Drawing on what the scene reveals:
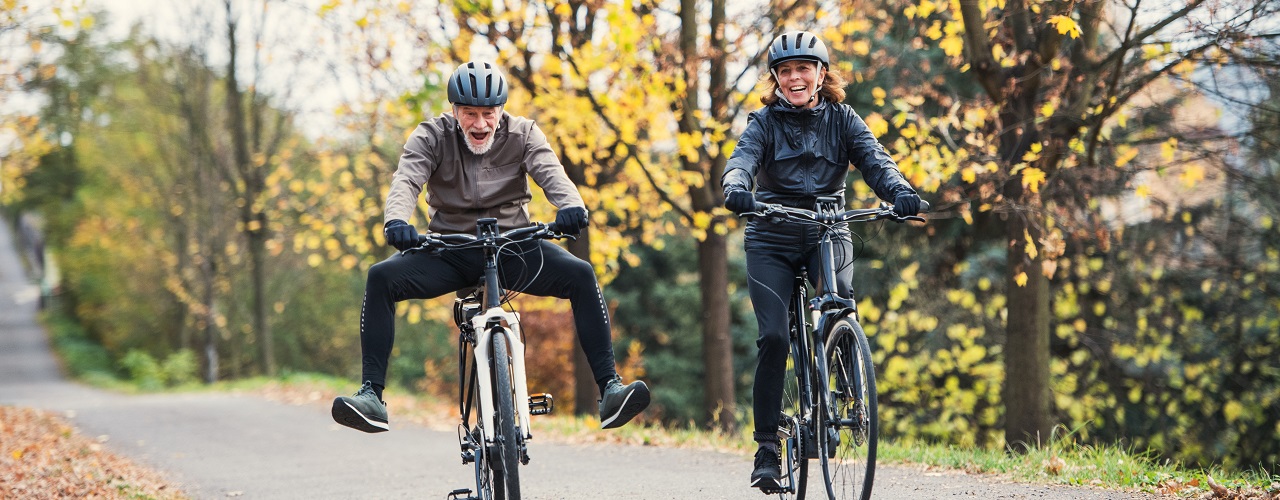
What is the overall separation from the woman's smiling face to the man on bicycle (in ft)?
3.23

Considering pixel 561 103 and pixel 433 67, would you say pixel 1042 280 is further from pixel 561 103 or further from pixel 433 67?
pixel 433 67

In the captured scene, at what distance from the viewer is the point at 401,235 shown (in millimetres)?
3982

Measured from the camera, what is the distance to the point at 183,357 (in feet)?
96.4

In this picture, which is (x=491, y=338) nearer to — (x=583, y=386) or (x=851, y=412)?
(x=851, y=412)

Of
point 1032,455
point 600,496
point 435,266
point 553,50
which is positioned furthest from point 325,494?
point 553,50

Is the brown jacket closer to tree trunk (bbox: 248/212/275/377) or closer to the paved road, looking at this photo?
the paved road

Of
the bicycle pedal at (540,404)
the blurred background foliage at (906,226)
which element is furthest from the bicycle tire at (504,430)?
the blurred background foliage at (906,226)

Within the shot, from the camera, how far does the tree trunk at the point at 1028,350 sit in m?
8.16

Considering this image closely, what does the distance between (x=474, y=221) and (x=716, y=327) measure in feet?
20.8

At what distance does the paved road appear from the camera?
227 inches

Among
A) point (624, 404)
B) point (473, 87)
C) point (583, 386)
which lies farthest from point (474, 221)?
point (583, 386)

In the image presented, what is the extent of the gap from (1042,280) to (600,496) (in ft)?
14.0

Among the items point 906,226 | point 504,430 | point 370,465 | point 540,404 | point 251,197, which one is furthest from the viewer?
point 251,197

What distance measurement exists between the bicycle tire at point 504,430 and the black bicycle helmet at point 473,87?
0.96 metres
